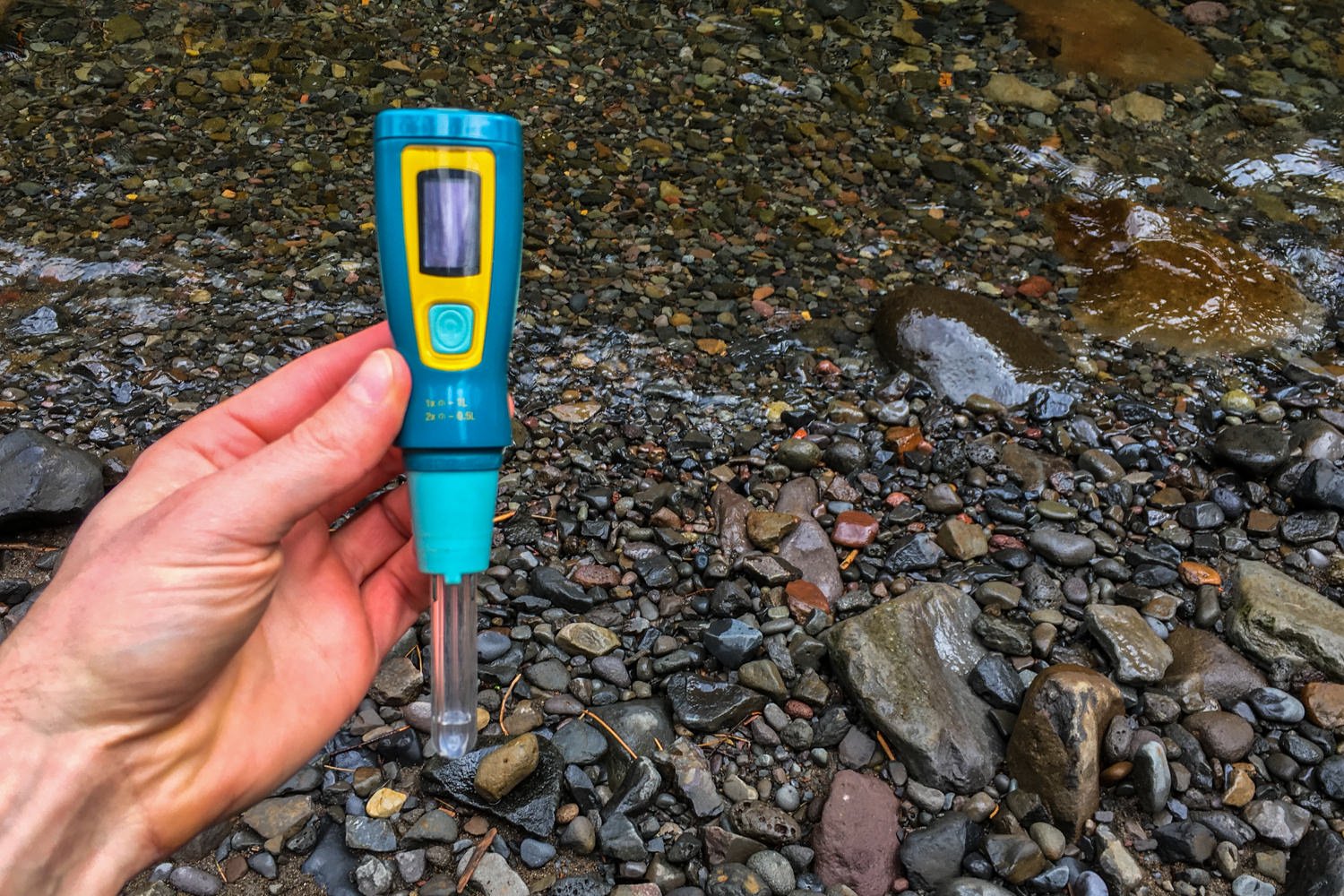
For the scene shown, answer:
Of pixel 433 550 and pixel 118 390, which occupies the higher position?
pixel 433 550

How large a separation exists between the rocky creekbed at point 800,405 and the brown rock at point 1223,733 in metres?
0.01

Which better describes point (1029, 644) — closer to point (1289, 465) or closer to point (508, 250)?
point (1289, 465)

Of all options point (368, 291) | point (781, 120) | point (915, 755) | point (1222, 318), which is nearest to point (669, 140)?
point (781, 120)

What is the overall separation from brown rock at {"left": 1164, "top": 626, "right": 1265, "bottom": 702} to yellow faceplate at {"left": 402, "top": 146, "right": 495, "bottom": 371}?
259 centimetres

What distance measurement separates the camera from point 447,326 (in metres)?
2.07

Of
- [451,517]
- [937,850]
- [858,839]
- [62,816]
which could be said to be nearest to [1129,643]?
[937,850]

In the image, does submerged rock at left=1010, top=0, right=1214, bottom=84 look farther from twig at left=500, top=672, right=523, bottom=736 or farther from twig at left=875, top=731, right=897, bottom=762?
twig at left=500, top=672, right=523, bottom=736

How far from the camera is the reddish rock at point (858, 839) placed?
9.25ft

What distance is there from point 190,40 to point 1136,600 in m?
6.36

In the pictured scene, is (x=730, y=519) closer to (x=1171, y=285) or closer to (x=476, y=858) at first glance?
(x=476, y=858)

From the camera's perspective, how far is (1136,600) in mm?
3639

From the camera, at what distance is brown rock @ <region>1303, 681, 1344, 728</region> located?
Result: 10.6ft

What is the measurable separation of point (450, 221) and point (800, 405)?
8.73 feet

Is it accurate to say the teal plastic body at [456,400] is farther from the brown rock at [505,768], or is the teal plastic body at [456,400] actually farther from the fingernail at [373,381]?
the brown rock at [505,768]
